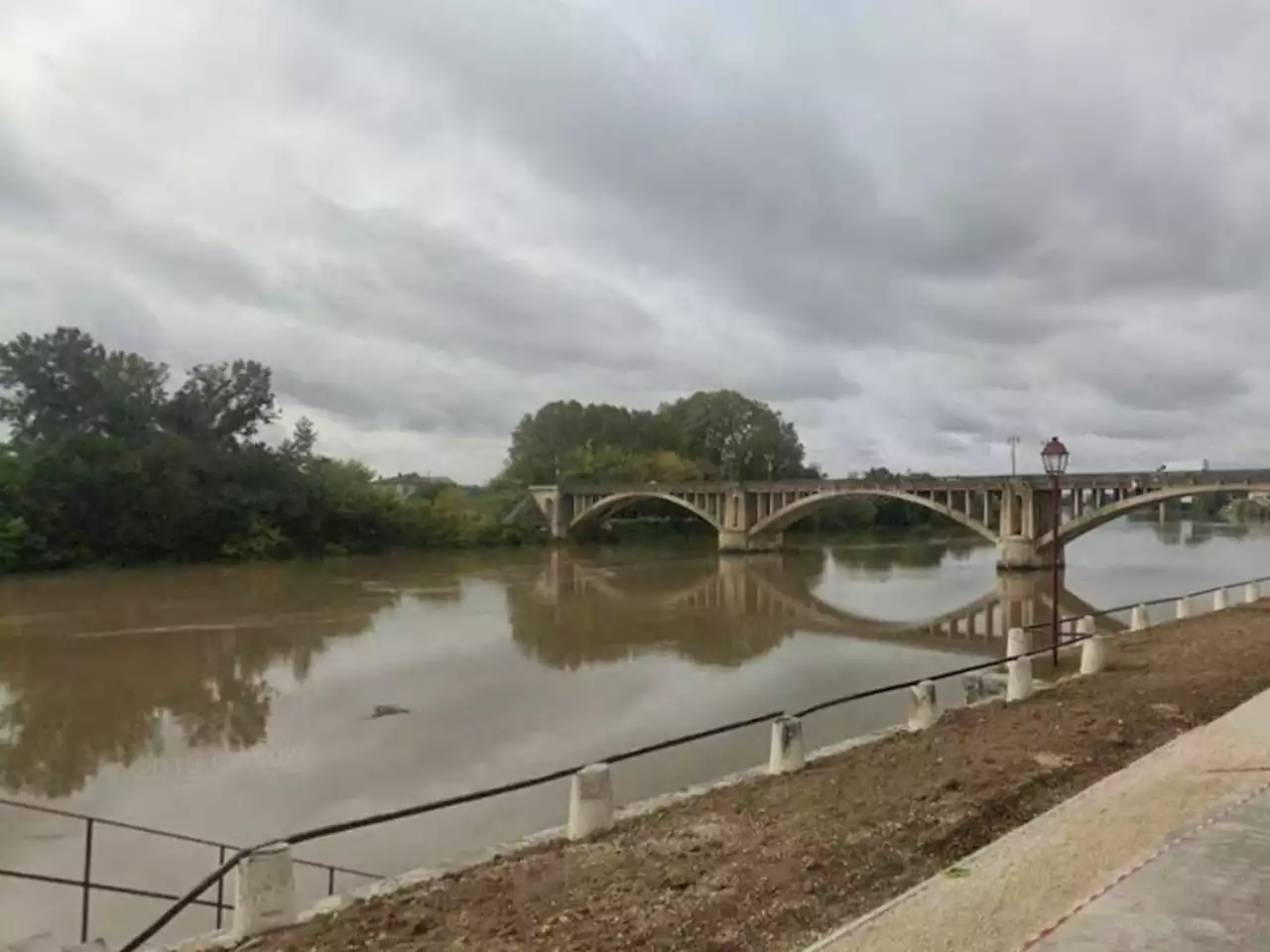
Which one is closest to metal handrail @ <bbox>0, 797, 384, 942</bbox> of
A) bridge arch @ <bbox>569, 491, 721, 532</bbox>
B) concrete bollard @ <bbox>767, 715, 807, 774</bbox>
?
concrete bollard @ <bbox>767, 715, 807, 774</bbox>

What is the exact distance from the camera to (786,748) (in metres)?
10.6

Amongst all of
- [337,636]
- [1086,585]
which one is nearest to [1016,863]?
[337,636]

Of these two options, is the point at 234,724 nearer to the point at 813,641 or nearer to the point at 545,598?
the point at 813,641

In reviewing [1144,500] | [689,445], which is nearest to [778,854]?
[1144,500]

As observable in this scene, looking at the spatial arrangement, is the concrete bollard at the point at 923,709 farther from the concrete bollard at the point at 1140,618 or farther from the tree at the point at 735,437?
the tree at the point at 735,437

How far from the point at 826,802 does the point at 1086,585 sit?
43.5 meters

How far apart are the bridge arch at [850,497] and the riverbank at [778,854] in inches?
1946

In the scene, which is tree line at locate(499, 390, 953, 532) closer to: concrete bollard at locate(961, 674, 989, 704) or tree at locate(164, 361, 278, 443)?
tree at locate(164, 361, 278, 443)

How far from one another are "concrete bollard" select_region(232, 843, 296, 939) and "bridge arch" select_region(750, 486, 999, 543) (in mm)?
55442

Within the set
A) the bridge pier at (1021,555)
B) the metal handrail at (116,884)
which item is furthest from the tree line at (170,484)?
the metal handrail at (116,884)

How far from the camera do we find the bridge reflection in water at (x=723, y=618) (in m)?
29.3

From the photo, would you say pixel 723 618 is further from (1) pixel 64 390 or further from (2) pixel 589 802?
(1) pixel 64 390

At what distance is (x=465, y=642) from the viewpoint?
99.9ft

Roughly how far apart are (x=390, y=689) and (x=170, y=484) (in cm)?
4534
